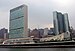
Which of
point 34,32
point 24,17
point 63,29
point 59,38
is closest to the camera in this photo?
point 59,38

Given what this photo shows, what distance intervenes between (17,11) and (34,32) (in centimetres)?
2338

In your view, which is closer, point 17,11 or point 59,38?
point 59,38

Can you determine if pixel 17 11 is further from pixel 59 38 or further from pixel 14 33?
pixel 59 38

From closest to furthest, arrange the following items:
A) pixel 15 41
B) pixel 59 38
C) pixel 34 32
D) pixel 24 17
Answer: pixel 59 38 < pixel 15 41 < pixel 24 17 < pixel 34 32

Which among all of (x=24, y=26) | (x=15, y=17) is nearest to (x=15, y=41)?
(x=24, y=26)

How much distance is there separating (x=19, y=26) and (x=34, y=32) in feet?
69.4

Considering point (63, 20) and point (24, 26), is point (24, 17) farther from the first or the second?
point (63, 20)

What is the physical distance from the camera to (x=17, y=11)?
103125mm

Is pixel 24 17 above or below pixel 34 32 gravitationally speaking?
above

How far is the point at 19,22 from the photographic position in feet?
329

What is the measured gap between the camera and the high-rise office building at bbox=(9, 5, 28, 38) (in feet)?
320

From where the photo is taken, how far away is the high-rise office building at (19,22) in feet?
320

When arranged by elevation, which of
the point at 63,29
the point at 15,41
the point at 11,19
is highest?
the point at 11,19

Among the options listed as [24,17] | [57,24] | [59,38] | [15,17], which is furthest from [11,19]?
[59,38]
